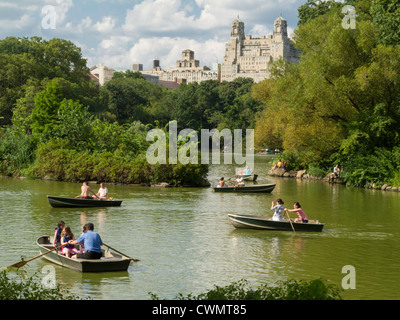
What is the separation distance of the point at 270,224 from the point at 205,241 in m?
3.04

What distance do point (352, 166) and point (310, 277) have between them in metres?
27.2

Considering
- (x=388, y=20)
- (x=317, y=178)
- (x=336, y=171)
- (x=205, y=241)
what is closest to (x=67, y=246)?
(x=205, y=241)

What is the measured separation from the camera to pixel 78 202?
25953 mm

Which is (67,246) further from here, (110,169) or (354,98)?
(354,98)

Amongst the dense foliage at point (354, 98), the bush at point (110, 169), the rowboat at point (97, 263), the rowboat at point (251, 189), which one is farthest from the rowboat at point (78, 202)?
the dense foliage at point (354, 98)

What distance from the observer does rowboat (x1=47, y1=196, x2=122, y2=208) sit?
2542 cm

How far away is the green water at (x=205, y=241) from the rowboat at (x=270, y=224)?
0.24 metres

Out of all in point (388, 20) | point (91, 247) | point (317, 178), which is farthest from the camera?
point (317, 178)

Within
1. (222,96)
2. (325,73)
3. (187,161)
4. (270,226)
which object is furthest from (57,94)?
(222,96)

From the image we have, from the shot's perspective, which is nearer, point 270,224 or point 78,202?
point 270,224

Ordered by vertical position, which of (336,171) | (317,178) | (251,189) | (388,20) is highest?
(388,20)

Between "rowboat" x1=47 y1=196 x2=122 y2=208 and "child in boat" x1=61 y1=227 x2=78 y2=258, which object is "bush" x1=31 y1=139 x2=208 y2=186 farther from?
"child in boat" x1=61 y1=227 x2=78 y2=258

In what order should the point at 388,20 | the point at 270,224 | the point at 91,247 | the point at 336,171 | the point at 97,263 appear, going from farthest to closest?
1. the point at 336,171
2. the point at 388,20
3. the point at 270,224
4. the point at 91,247
5. the point at 97,263
